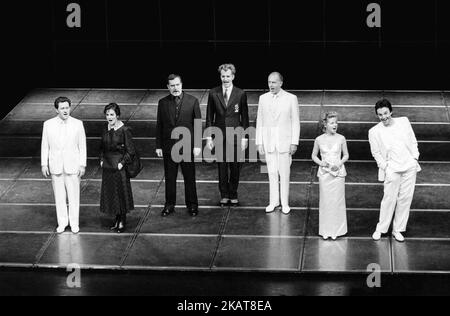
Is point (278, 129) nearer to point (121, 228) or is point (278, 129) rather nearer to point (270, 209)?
point (270, 209)

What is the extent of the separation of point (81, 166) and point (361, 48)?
22.6 ft

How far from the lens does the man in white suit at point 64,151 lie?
1295 centimetres

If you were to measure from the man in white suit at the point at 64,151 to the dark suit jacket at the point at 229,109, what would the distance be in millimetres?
1606

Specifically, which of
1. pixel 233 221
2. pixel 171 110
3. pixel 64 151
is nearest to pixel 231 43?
pixel 171 110

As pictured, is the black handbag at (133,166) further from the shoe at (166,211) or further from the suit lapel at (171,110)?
the shoe at (166,211)

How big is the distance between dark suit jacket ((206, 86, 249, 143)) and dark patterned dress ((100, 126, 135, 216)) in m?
1.13

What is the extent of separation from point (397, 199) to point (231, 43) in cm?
660

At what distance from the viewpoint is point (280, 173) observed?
44.4 ft

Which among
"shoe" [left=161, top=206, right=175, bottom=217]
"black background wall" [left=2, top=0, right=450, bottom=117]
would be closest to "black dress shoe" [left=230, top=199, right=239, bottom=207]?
"shoe" [left=161, top=206, right=175, bottom=217]
